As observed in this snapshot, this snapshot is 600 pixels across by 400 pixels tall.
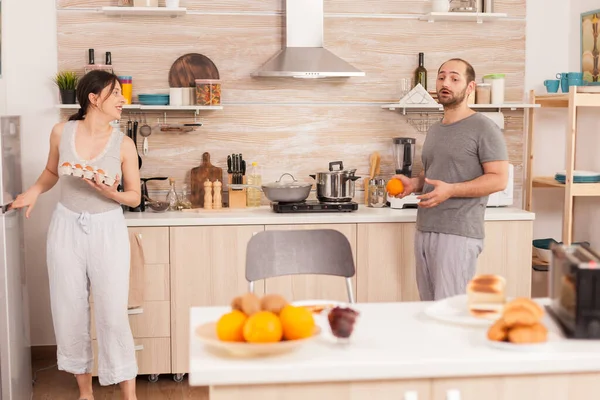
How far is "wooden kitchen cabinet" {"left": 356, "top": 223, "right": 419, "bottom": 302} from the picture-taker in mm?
4074

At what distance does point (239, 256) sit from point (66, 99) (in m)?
1.27

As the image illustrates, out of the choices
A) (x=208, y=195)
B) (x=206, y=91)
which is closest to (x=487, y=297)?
(x=208, y=195)

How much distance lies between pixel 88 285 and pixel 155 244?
0.53m

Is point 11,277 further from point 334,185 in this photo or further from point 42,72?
point 334,185

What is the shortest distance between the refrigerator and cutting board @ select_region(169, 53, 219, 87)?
3.19ft

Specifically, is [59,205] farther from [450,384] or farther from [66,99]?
[450,384]

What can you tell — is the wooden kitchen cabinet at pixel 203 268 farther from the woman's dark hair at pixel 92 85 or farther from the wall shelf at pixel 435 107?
the wall shelf at pixel 435 107

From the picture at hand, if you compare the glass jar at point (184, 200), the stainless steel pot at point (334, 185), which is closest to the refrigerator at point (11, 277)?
the glass jar at point (184, 200)

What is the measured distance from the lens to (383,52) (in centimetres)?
459

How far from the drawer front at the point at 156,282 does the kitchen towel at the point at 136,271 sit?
2.9 inches

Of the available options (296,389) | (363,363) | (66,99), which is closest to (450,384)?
(363,363)

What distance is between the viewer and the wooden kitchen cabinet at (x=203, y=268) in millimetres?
3986

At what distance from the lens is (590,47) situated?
4438mm

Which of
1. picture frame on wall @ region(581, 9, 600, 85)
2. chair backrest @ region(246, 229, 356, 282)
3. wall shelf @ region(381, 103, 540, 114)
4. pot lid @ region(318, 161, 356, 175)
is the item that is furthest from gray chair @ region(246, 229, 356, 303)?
picture frame on wall @ region(581, 9, 600, 85)
